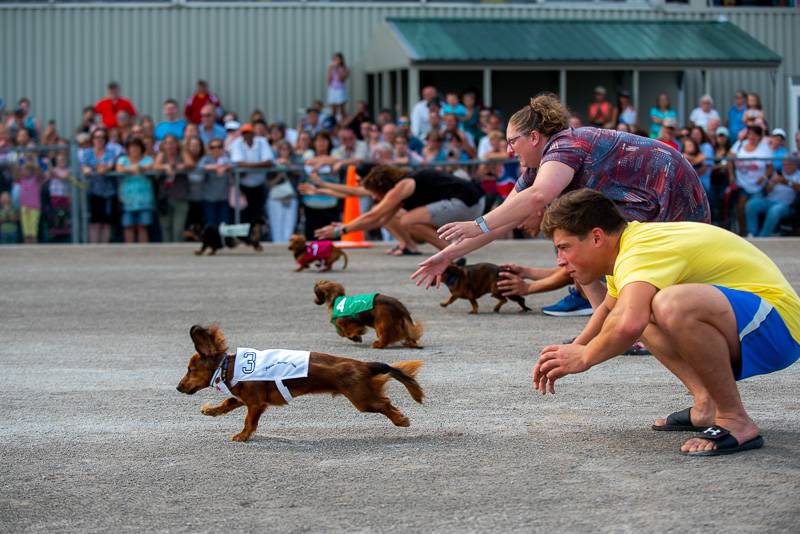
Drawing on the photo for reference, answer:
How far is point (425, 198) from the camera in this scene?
14.9 m

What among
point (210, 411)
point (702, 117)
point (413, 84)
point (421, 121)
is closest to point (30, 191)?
point (421, 121)

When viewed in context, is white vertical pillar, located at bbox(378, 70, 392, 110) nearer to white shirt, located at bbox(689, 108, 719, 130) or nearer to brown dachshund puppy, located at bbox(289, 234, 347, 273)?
white shirt, located at bbox(689, 108, 719, 130)

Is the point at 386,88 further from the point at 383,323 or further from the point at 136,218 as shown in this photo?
the point at 383,323

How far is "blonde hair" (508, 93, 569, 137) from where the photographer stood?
713 centimetres

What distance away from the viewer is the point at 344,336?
9016 millimetres

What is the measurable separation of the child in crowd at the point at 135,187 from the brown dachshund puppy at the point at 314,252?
502 centimetres

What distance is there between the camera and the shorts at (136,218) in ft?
63.0

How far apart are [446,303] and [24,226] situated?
387 inches

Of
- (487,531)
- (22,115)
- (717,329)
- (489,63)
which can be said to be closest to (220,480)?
(487,531)

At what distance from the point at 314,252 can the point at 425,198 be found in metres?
1.48

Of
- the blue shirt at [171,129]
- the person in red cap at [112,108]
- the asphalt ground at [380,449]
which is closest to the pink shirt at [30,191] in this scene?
the blue shirt at [171,129]

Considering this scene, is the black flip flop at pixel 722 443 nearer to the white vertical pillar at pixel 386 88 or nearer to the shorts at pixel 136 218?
the shorts at pixel 136 218

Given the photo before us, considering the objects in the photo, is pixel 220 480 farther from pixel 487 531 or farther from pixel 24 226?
pixel 24 226

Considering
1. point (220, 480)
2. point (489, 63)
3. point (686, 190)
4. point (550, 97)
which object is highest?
point (489, 63)
